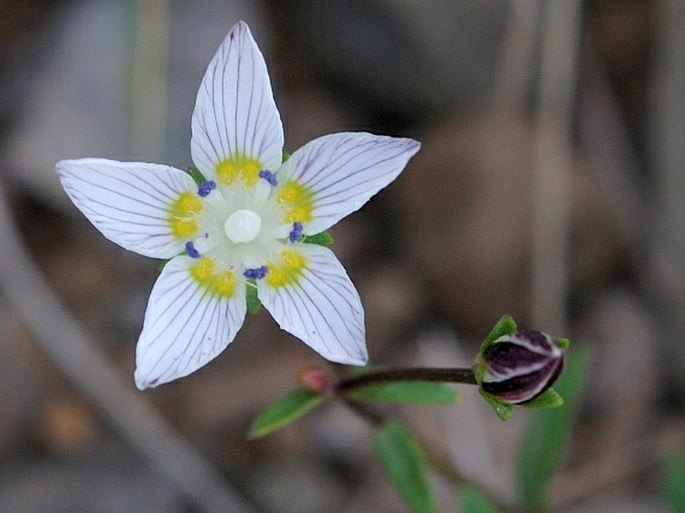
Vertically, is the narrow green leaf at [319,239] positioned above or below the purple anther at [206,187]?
below

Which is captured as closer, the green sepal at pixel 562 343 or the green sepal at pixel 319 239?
the green sepal at pixel 562 343

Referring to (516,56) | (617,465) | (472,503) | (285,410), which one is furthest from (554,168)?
(285,410)

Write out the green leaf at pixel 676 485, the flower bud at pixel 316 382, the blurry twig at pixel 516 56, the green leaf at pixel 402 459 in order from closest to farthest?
the flower bud at pixel 316 382
the green leaf at pixel 402 459
the green leaf at pixel 676 485
the blurry twig at pixel 516 56

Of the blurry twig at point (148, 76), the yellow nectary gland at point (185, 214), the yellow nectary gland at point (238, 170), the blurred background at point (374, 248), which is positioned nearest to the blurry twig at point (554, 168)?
the blurred background at point (374, 248)

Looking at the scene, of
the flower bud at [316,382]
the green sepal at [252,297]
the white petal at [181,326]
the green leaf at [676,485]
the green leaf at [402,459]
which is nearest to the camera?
the white petal at [181,326]

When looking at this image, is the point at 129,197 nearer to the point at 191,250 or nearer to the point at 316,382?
the point at 191,250

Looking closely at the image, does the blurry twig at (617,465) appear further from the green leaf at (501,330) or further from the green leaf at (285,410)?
the green leaf at (501,330)

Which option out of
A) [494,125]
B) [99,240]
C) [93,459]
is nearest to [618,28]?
[494,125]

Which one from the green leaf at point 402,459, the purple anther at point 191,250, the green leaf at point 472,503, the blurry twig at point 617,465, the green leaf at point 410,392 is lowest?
the blurry twig at point 617,465
